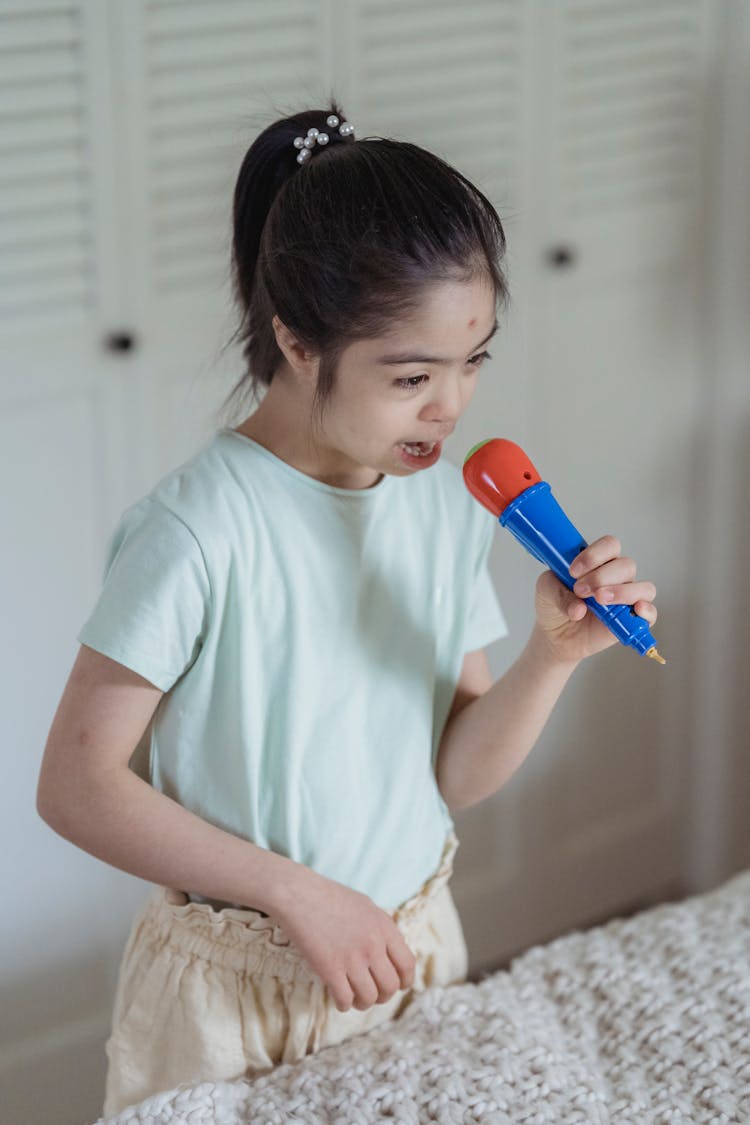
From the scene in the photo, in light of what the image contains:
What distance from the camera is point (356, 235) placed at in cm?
85

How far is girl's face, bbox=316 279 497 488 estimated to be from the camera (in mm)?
860

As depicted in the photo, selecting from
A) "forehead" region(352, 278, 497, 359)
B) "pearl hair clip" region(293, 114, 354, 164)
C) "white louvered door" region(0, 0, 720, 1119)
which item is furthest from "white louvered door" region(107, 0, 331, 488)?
"forehead" region(352, 278, 497, 359)

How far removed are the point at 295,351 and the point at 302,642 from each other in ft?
0.65

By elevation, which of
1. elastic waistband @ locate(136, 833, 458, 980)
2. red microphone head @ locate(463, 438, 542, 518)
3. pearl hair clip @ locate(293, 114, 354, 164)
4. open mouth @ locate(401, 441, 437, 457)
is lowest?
elastic waistband @ locate(136, 833, 458, 980)

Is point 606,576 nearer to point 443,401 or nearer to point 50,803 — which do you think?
point 443,401

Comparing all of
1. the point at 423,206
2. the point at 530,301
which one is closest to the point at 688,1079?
the point at 423,206

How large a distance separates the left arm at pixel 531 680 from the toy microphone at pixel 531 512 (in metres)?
0.01

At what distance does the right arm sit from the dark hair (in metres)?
0.24

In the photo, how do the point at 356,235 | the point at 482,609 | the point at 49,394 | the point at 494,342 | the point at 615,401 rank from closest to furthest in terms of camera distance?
the point at 356,235 → the point at 482,609 → the point at 49,394 → the point at 494,342 → the point at 615,401

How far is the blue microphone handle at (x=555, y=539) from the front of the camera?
871mm

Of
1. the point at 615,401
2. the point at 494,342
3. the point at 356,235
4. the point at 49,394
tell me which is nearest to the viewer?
the point at 356,235

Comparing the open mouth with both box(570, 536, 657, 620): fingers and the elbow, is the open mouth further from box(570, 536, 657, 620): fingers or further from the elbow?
the elbow

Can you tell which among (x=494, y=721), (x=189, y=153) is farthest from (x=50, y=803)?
(x=189, y=153)

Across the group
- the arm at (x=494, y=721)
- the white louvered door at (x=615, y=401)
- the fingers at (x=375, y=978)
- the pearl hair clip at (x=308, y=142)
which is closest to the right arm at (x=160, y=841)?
the fingers at (x=375, y=978)
